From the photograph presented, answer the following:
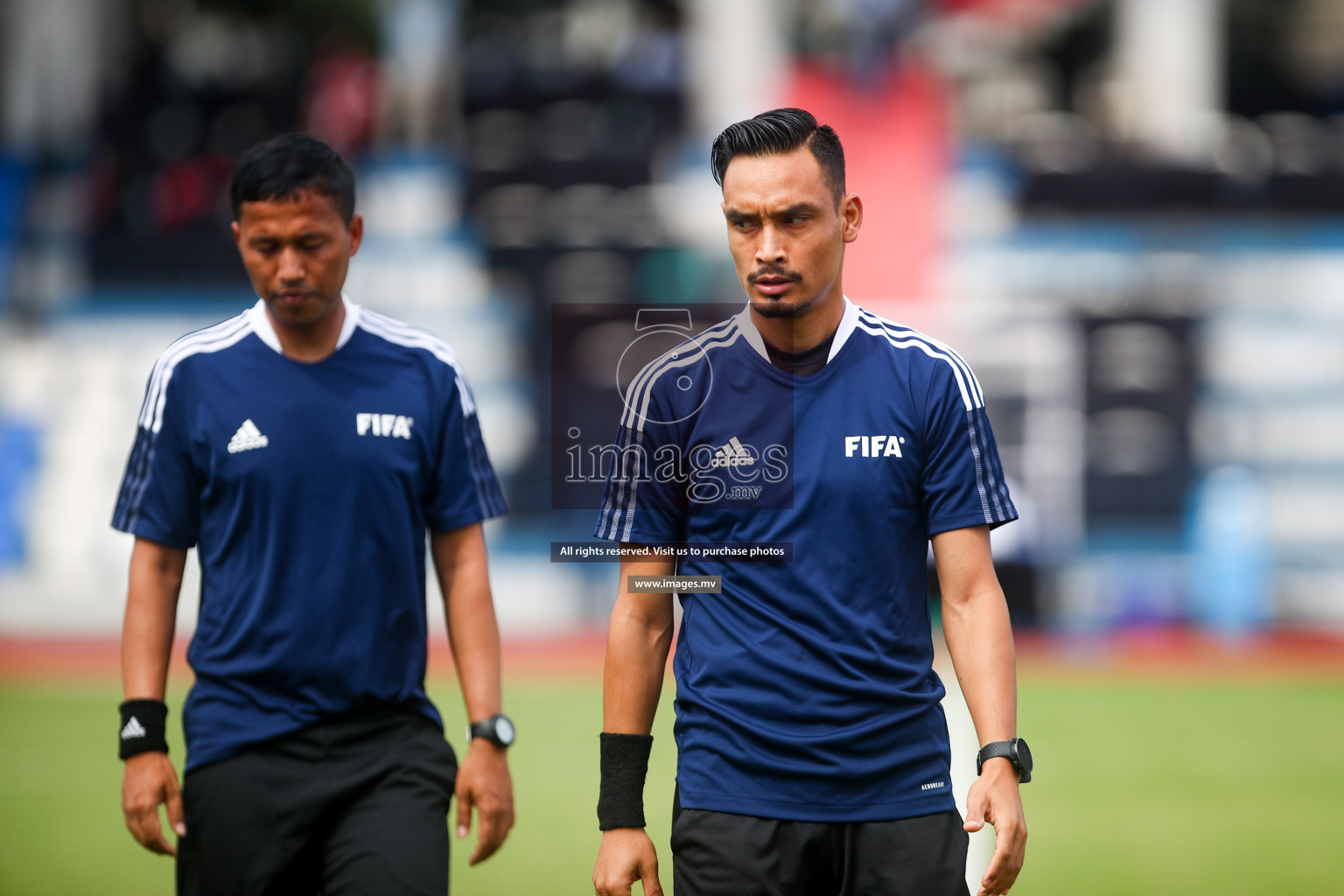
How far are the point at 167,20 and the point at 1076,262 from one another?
13576 millimetres

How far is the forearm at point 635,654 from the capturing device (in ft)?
9.50

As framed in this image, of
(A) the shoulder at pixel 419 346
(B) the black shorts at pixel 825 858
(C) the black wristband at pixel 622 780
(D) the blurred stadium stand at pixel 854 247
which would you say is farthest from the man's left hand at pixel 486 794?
(D) the blurred stadium stand at pixel 854 247

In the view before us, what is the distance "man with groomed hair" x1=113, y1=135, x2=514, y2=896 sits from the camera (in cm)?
312

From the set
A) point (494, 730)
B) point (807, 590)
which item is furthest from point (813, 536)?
point (494, 730)

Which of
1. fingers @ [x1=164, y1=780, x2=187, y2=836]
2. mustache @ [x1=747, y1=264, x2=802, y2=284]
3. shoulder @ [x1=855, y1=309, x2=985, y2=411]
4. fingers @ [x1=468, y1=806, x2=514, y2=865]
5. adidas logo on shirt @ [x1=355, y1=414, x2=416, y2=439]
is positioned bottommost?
fingers @ [x1=468, y1=806, x2=514, y2=865]

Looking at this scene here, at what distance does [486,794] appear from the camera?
10.6ft

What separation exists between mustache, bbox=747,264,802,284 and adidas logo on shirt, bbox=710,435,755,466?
1.05 ft

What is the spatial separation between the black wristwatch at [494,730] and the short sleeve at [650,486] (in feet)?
2.04

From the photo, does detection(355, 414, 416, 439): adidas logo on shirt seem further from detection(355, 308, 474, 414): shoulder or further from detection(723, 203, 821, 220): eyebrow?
detection(723, 203, 821, 220): eyebrow

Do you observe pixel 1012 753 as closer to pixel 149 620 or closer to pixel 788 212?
pixel 788 212

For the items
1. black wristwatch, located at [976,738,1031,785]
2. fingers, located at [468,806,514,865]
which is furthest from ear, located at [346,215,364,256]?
black wristwatch, located at [976,738,1031,785]

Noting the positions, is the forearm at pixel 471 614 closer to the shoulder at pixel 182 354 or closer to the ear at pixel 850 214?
the shoulder at pixel 182 354

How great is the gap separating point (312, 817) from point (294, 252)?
4.16 ft

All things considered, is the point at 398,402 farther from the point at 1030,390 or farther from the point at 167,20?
the point at 167,20
